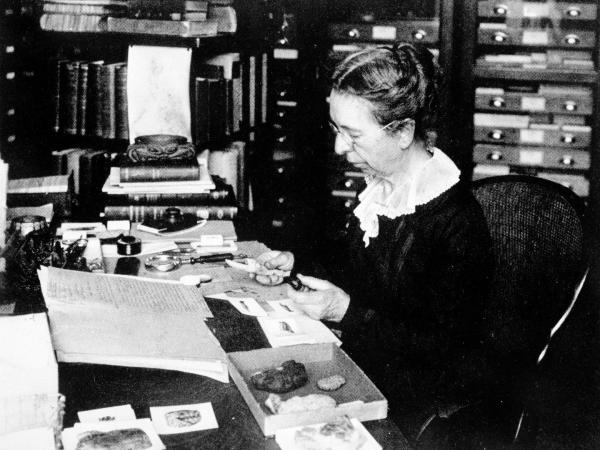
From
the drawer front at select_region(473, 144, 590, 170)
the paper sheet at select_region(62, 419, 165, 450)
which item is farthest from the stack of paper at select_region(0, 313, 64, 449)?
the drawer front at select_region(473, 144, 590, 170)

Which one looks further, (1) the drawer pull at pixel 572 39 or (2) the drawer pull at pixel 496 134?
(2) the drawer pull at pixel 496 134

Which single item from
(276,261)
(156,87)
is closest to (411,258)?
(276,261)

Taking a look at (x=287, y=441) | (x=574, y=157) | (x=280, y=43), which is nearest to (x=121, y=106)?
(x=280, y=43)

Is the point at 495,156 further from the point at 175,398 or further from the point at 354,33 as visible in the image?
the point at 175,398

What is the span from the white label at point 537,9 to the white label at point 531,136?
23.6 inches

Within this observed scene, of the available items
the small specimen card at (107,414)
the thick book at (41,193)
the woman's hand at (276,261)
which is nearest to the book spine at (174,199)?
the thick book at (41,193)

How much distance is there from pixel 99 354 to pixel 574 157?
3338 millimetres

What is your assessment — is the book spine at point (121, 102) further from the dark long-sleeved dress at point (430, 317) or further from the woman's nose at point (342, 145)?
the dark long-sleeved dress at point (430, 317)

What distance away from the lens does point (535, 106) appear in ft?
13.5

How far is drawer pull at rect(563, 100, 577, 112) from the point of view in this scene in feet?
13.4

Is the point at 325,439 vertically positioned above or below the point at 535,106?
below

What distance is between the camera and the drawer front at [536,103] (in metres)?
4.07

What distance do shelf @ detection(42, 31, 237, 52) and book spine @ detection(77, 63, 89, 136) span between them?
123 mm

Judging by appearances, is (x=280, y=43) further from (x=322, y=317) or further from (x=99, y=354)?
(x=99, y=354)
